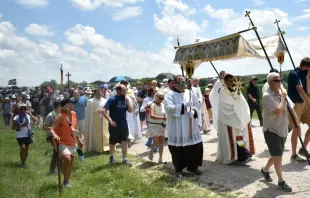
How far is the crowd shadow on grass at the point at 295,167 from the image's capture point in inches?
276

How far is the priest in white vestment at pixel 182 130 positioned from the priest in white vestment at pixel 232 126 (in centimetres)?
76

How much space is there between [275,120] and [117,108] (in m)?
3.61

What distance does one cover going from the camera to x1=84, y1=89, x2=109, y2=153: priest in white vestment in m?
10.4

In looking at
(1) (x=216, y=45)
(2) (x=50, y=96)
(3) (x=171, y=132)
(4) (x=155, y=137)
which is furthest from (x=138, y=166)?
(2) (x=50, y=96)

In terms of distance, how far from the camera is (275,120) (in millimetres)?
5992

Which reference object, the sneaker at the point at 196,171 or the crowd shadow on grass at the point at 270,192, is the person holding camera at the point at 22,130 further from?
the crowd shadow on grass at the point at 270,192

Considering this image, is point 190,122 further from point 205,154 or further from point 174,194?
point 205,154

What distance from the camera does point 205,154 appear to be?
9195mm

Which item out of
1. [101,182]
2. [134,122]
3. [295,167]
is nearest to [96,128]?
[134,122]

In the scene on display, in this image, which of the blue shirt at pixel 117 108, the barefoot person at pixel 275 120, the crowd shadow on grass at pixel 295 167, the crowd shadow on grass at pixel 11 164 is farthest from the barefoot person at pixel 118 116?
the barefoot person at pixel 275 120

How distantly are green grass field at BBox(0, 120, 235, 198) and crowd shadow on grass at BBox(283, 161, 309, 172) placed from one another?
1.75 m

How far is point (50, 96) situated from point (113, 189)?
42.3 ft

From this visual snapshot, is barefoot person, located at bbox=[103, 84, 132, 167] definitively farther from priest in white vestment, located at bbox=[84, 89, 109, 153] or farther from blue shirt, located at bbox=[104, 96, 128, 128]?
priest in white vestment, located at bbox=[84, 89, 109, 153]

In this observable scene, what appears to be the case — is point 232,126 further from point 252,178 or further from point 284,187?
point 284,187
